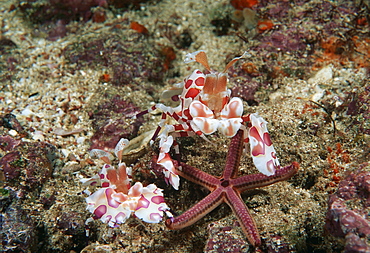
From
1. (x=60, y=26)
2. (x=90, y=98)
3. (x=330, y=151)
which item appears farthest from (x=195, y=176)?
(x=60, y=26)

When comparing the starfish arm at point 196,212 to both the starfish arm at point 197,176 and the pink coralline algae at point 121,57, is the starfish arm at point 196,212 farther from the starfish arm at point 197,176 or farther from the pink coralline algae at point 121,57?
the pink coralline algae at point 121,57

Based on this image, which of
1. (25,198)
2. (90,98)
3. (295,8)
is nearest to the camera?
(25,198)

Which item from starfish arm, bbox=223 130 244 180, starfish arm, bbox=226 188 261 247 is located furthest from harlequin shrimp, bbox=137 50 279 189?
starfish arm, bbox=226 188 261 247

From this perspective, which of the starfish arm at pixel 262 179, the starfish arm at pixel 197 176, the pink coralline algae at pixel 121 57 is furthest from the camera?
the pink coralline algae at pixel 121 57

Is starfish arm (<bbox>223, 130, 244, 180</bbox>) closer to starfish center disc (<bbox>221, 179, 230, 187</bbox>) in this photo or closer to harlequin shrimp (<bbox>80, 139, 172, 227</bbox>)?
starfish center disc (<bbox>221, 179, 230, 187</bbox>)

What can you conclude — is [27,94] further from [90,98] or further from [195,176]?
[195,176]

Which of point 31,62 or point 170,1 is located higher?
point 170,1

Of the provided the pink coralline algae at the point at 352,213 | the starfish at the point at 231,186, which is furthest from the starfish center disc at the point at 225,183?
the pink coralline algae at the point at 352,213
